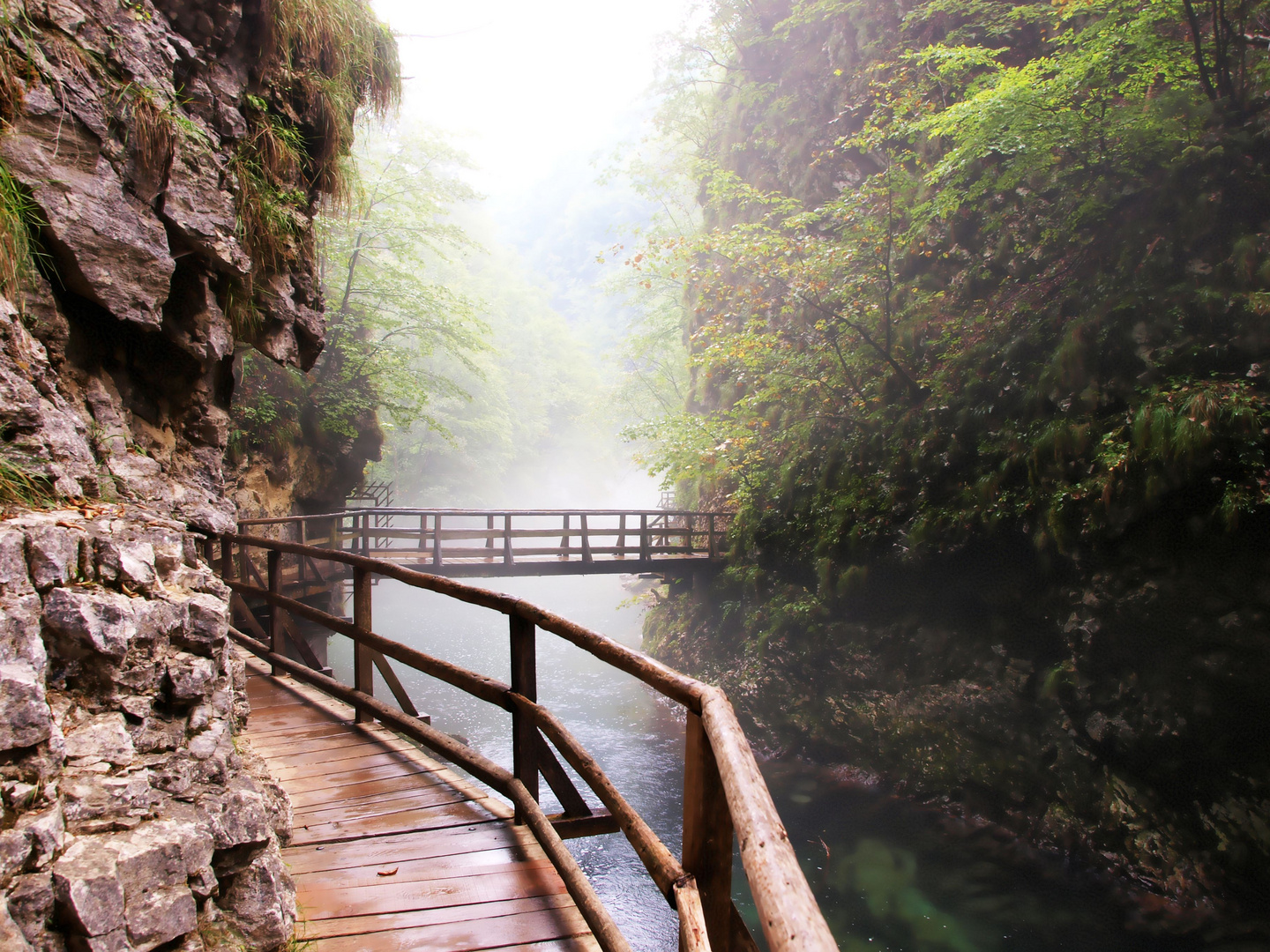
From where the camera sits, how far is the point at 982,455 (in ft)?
24.9

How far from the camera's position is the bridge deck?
1988 mm

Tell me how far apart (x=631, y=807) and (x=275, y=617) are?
4.17m

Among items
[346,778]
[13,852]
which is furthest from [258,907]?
[346,778]

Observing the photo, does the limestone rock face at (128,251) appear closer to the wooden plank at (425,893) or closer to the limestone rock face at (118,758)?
the limestone rock face at (118,758)

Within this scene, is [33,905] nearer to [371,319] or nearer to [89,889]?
[89,889]

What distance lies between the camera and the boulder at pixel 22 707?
136 centimetres

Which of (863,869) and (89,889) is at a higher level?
(89,889)

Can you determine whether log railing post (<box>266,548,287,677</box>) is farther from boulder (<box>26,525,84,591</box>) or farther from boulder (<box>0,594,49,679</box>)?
boulder (<box>0,594,49,679</box>)

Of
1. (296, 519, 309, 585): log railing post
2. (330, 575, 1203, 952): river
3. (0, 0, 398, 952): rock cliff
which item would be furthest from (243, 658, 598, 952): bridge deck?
(296, 519, 309, 585): log railing post

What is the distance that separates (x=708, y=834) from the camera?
1.42m

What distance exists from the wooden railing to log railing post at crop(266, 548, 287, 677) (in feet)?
3.09

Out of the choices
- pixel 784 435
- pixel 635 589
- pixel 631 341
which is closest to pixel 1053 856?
pixel 784 435

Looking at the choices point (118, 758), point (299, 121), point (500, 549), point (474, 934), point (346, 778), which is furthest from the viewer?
point (500, 549)

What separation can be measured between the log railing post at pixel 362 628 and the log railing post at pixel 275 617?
1.13m
